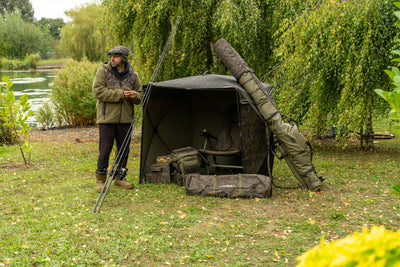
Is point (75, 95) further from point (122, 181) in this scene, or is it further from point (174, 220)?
point (174, 220)

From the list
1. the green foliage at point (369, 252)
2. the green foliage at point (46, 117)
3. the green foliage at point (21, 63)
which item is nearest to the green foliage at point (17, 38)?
the green foliage at point (21, 63)

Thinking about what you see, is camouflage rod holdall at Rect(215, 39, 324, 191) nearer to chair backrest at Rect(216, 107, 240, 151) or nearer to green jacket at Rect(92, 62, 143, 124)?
chair backrest at Rect(216, 107, 240, 151)

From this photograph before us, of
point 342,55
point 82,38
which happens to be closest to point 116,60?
point 342,55

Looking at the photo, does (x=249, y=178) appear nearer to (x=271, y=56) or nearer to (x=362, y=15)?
(x=362, y=15)

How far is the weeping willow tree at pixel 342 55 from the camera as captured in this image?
6.67m

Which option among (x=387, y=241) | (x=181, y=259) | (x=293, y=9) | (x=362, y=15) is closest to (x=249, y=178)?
(x=181, y=259)

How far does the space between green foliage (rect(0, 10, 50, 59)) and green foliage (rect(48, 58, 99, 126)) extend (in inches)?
1335

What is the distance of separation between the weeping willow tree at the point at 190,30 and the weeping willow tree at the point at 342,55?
1096mm

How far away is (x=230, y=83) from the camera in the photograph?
5.86 metres

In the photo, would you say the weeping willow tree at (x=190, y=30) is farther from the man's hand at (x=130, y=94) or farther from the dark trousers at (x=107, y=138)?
the dark trousers at (x=107, y=138)

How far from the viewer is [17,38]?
44969 mm

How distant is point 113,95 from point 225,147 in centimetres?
217

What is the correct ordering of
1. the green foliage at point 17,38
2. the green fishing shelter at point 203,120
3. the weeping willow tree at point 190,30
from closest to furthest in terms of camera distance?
the green fishing shelter at point 203,120 → the weeping willow tree at point 190,30 → the green foliage at point 17,38

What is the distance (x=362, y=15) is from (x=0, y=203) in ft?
19.5
